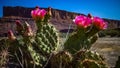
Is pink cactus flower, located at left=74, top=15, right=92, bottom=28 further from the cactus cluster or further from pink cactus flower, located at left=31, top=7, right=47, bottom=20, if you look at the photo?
pink cactus flower, located at left=31, top=7, right=47, bottom=20

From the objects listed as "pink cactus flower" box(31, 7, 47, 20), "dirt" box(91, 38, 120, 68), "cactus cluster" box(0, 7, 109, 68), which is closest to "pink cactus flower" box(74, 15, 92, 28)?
"cactus cluster" box(0, 7, 109, 68)

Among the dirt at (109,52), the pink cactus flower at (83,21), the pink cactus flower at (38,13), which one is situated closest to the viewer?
the pink cactus flower at (83,21)

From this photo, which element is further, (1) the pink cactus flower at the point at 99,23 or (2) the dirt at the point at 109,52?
(2) the dirt at the point at 109,52

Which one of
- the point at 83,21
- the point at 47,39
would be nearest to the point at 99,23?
the point at 83,21

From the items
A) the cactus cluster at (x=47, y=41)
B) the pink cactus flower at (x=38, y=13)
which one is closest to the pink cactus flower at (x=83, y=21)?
the cactus cluster at (x=47, y=41)

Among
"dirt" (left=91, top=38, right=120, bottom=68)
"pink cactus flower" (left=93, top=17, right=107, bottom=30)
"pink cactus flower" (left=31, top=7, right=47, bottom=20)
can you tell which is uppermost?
"pink cactus flower" (left=31, top=7, right=47, bottom=20)

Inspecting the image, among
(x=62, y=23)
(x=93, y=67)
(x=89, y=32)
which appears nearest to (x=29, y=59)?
(x=89, y=32)

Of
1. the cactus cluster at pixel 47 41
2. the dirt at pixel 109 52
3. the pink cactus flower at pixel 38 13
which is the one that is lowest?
the dirt at pixel 109 52

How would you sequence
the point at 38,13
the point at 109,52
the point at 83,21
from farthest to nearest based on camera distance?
the point at 109,52, the point at 38,13, the point at 83,21

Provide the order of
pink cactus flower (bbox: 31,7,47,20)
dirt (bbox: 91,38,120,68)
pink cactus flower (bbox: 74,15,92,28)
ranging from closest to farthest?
pink cactus flower (bbox: 74,15,92,28) → pink cactus flower (bbox: 31,7,47,20) → dirt (bbox: 91,38,120,68)

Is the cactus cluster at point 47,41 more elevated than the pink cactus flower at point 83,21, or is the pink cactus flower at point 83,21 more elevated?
the pink cactus flower at point 83,21

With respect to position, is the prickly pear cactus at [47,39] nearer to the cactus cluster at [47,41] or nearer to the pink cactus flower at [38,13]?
the cactus cluster at [47,41]

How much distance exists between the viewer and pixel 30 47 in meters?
2.66

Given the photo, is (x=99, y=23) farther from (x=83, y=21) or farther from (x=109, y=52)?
(x=109, y=52)
